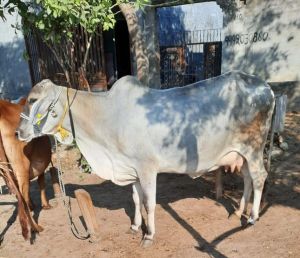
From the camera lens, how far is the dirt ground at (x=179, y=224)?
329 centimetres

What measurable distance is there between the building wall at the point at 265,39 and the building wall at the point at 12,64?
18.1 ft

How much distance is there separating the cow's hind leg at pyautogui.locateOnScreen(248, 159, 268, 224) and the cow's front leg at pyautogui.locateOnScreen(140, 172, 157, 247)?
3.37 feet

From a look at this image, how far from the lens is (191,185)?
4.77 metres

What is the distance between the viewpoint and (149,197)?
128 inches

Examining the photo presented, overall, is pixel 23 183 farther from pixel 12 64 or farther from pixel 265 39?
pixel 12 64

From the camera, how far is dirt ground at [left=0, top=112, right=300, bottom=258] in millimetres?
3291

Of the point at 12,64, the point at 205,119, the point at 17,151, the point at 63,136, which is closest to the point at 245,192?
the point at 205,119

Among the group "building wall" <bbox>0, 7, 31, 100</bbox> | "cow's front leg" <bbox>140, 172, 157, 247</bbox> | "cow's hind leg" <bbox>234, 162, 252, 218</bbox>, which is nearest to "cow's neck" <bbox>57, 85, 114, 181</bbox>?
"cow's front leg" <bbox>140, 172, 157, 247</bbox>

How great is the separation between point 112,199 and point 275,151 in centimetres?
281

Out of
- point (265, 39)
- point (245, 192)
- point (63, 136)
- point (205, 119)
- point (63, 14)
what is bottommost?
point (245, 192)

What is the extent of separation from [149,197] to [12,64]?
7.79 meters

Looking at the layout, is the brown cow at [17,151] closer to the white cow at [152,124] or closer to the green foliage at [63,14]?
the white cow at [152,124]

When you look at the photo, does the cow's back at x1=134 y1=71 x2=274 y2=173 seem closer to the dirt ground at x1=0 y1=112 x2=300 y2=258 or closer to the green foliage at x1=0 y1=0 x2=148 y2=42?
the dirt ground at x1=0 y1=112 x2=300 y2=258

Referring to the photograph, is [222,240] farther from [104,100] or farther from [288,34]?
[288,34]
